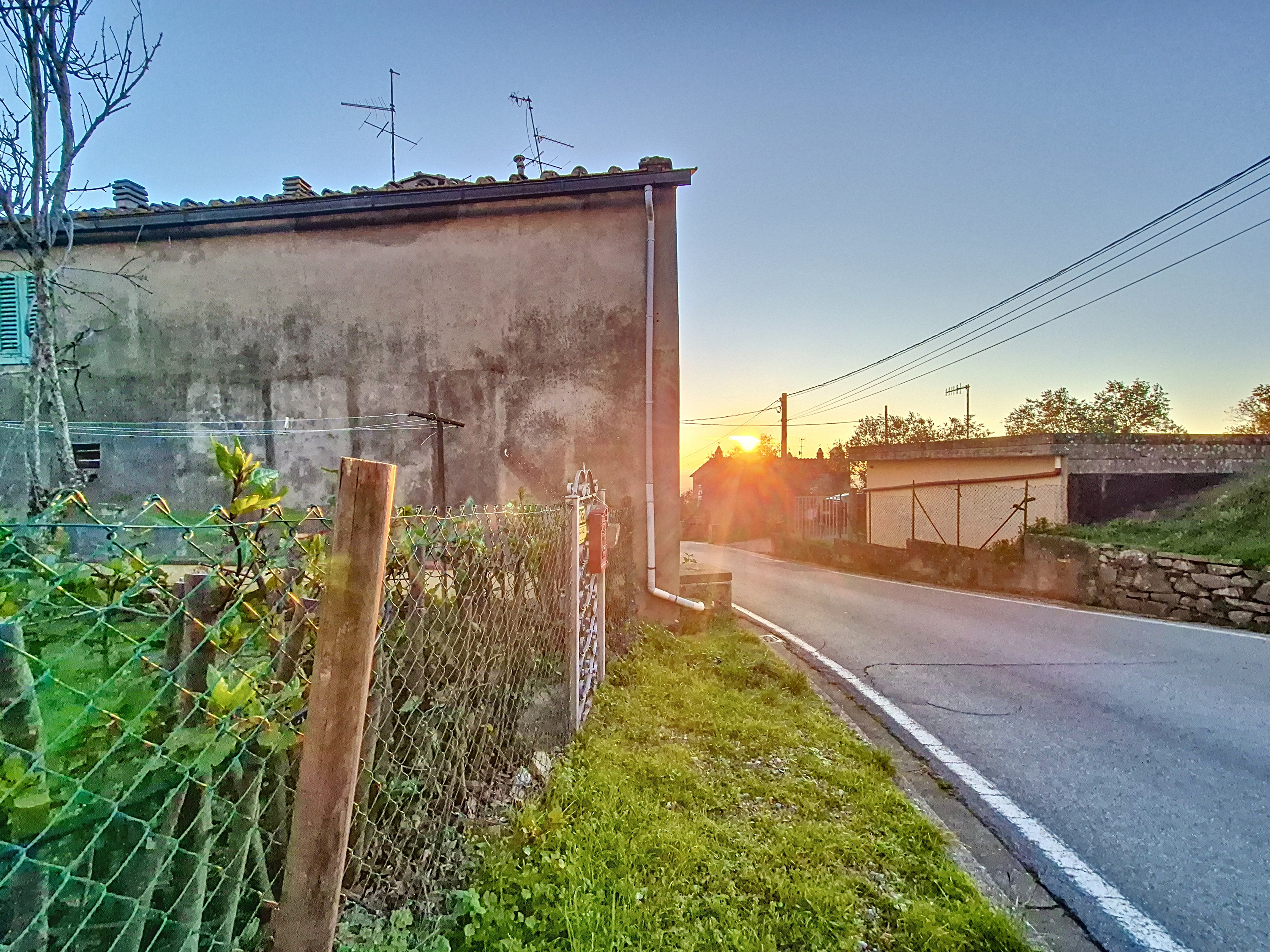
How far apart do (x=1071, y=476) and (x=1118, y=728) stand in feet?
36.3

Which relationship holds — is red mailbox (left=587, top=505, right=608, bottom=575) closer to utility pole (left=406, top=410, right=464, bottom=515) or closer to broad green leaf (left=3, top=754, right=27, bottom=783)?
broad green leaf (left=3, top=754, right=27, bottom=783)

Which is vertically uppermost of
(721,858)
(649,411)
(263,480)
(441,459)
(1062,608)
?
(649,411)

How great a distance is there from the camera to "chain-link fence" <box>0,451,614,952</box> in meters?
1.09

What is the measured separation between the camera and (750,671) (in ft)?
19.0

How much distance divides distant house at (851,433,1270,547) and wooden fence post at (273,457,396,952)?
15.9m

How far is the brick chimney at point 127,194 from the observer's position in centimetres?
1002

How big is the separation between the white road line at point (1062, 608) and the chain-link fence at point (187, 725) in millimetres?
10136

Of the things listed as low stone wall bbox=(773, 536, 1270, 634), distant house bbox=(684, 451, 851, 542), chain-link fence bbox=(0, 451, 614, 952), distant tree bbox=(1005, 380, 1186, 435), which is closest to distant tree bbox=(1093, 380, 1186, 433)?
distant tree bbox=(1005, 380, 1186, 435)

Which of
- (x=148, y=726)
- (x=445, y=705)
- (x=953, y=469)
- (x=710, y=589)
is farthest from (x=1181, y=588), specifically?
(x=148, y=726)

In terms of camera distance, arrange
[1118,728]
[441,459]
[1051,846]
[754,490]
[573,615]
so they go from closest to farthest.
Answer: [1051,846] → [573,615] → [1118,728] → [441,459] → [754,490]

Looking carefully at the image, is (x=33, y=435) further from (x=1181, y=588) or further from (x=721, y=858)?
(x=1181, y=588)

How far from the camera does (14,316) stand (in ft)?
30.8

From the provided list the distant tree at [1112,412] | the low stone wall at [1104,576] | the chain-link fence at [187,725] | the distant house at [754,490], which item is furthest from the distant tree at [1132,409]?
the chain-link fence at [187,725]

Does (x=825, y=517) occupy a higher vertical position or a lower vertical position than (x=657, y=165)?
lower
